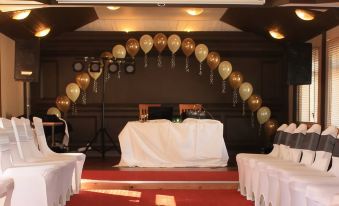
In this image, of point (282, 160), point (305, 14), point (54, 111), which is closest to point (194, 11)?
point (305, 14)

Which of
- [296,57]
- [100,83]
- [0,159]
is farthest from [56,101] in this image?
[0,159]

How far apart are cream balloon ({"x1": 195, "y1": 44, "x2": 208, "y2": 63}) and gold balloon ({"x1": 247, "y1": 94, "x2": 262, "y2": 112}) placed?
1.27 m

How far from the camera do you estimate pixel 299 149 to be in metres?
5.50

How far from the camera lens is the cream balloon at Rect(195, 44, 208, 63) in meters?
10.1

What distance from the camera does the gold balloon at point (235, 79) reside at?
10.2 m

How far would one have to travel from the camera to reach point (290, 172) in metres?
4.46

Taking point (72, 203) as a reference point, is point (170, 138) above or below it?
above

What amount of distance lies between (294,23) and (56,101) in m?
5.01

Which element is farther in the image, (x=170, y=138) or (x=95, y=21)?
(x=95, y=21)

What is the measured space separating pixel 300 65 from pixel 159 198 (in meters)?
4.32

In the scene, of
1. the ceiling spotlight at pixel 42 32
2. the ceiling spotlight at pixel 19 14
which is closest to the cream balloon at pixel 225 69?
the ceiling spotlight at pixel 42 32

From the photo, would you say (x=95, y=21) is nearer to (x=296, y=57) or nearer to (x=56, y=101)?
(x=56, y=101)

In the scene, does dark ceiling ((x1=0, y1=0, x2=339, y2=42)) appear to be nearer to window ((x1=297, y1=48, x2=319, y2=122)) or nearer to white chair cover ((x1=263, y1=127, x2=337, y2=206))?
window ((x1=297, y1=48, x2=319, y2=122))

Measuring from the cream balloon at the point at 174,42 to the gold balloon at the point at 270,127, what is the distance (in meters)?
2.38
